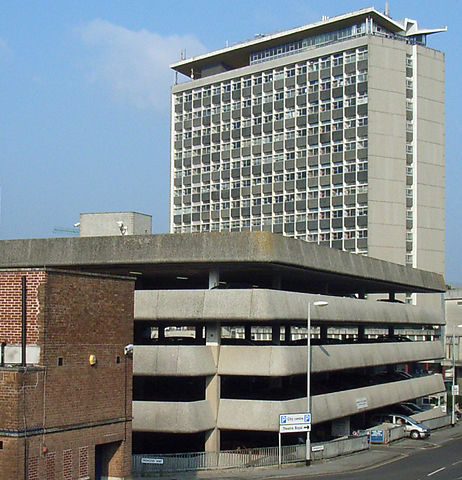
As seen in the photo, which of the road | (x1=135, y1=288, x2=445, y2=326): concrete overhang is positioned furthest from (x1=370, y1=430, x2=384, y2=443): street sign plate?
(x1=135, y1=288, x2=445, y2=326): concrete overhang

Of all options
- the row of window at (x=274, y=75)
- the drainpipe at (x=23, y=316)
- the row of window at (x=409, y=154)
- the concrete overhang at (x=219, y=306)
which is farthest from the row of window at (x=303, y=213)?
the drainpipe at (x=23, y=316)

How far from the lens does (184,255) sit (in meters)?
45.8

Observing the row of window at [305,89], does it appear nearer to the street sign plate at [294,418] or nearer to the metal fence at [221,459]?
the metal fence at [221,459]

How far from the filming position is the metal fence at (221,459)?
43062mm

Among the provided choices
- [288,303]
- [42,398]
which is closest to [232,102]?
[288,303]

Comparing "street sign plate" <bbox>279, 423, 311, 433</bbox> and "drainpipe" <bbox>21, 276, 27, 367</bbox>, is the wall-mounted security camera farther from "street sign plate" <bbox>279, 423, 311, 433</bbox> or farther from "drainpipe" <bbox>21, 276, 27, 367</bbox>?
"drainpipe" <bbox>21, 276, 27, 367</bbox>

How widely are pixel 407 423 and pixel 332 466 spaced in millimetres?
17879

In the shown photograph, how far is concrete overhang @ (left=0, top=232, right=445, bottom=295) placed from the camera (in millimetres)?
45500

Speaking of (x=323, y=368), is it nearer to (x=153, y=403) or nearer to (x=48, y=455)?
(x=153, y=403)

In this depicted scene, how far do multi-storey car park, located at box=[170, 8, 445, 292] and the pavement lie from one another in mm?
57850

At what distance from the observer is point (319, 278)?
186 feet

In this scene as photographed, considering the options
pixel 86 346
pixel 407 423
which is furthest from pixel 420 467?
pixel 86 346

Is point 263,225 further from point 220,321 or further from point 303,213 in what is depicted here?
point 220,321

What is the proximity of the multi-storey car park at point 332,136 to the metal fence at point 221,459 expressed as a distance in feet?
228
